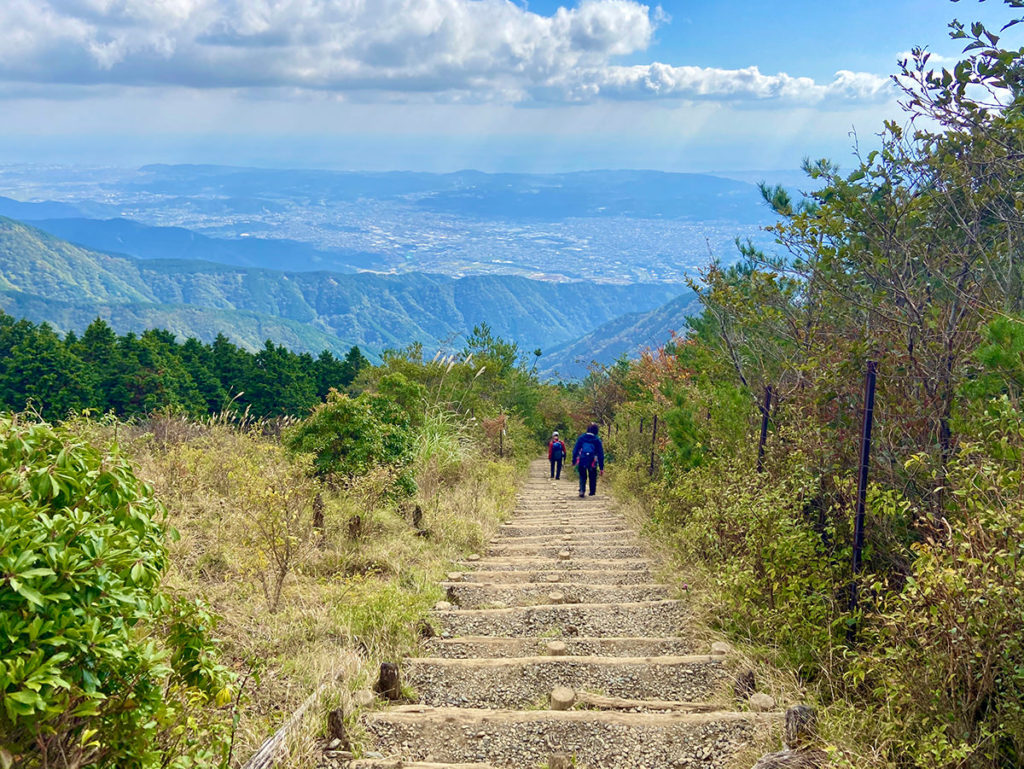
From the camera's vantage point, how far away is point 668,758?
3139 millimetres

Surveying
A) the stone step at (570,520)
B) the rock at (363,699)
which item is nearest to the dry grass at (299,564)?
the rock at (363,699)

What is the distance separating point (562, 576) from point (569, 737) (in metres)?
3.22

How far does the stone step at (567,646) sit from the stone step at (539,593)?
0.96 meters

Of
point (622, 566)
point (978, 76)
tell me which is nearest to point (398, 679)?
point (622, 566)

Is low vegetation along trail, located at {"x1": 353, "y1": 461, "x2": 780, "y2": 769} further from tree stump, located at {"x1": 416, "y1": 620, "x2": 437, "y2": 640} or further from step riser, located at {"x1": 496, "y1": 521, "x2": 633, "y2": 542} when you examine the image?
step riser, located at {"x1": 496, "y1": 521, "x2": 633, "y2": 542}

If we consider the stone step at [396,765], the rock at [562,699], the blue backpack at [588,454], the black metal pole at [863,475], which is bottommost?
the stone step at [396,765]

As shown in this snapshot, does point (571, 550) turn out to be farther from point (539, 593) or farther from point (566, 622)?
point (566, 622)

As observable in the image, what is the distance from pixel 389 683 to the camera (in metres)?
3.79

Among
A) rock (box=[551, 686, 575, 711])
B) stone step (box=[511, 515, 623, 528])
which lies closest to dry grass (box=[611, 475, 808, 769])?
rock (box=[551, 686, 575, 711])

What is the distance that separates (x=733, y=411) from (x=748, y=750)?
15.3 ft

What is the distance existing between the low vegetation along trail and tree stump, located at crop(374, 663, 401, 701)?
11cm

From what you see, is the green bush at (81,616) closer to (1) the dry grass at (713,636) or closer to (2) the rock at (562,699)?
(2) the rock at (562,699)

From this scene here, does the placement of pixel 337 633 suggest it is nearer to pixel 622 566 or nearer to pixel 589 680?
pixel 589 680

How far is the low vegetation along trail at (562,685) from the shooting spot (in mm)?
3246
